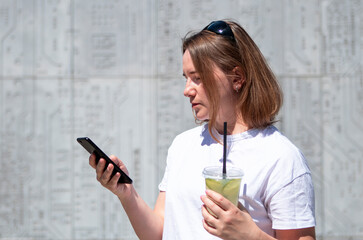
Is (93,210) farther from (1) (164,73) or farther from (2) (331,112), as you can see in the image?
(2) (331,112)

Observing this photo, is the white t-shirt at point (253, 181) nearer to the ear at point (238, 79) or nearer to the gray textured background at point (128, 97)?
the ear at point (238, 79)

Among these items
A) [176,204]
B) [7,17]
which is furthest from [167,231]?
[7,17]

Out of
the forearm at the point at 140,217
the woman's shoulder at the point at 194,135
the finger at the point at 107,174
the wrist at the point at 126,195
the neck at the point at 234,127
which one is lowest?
the forearm at the point at 140,217

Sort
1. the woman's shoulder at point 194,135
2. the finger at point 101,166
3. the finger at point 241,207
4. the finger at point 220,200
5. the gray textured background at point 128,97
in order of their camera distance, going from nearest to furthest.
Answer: the finger at point 220,200 → the finger at point 241,207 → the finger at point 101,166 → the woman's shoulder at point 194,135 → the gray textured background at point 128,97

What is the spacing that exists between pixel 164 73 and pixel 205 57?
1.75 metres

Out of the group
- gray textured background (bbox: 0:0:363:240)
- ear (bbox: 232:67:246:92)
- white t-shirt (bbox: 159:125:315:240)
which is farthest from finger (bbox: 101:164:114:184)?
gray textured background (bbox: 0:0:363:240)

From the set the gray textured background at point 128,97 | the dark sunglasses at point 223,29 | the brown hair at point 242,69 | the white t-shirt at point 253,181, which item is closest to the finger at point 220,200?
the white t-shirt at point 253,181

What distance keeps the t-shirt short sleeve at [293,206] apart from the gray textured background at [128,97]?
6.15 feet

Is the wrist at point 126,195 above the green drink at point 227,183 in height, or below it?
below

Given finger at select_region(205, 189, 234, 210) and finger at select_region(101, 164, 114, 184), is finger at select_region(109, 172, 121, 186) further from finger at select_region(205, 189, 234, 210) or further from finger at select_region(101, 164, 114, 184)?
finger at select_region(205, 189, 234, 210)

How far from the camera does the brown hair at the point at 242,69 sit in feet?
3.85

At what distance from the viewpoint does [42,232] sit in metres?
2.86

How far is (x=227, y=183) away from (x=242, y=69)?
1.24ft

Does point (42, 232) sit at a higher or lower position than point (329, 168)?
lower
